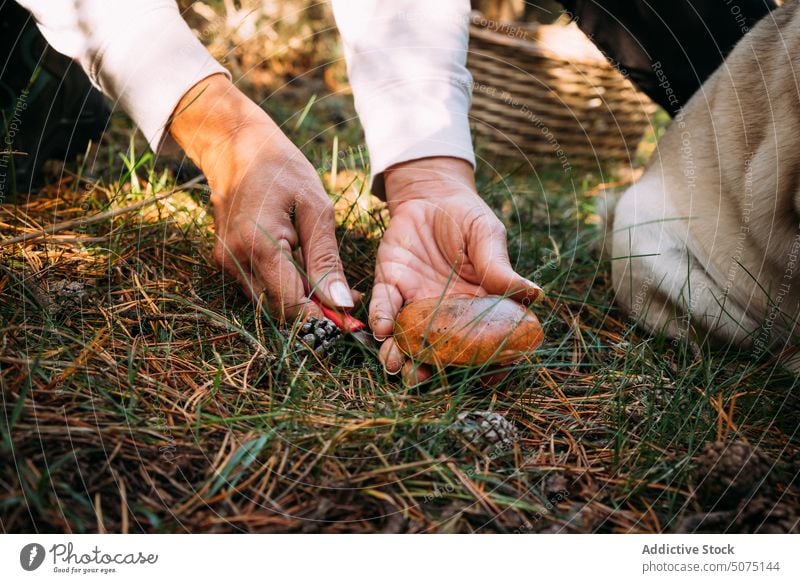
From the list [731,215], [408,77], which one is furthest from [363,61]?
[731,215]

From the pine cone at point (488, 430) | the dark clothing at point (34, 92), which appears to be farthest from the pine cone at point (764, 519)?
the dark clothing at point (34, 92)

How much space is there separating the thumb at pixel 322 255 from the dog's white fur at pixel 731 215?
738 millimetres

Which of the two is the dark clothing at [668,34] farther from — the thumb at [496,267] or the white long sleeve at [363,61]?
the thumb at [496,267]

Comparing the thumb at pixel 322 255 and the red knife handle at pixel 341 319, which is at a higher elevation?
the thumb at pixel 322 255

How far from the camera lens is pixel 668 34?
1.96m

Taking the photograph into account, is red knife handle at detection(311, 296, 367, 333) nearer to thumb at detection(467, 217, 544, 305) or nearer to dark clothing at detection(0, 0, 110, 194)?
thumb at detection(467, 217, 544, 305)

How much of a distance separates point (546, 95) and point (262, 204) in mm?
1890

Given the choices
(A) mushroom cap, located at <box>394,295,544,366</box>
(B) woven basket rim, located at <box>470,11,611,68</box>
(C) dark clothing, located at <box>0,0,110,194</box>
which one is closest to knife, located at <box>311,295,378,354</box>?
(A) mushroom cap, located at <box>394,295,544,366</box>

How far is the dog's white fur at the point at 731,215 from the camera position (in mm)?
1380

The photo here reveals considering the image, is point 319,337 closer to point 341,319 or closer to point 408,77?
point 341,319

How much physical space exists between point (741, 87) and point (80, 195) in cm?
182

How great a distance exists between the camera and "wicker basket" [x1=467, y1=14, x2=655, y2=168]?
265cm
